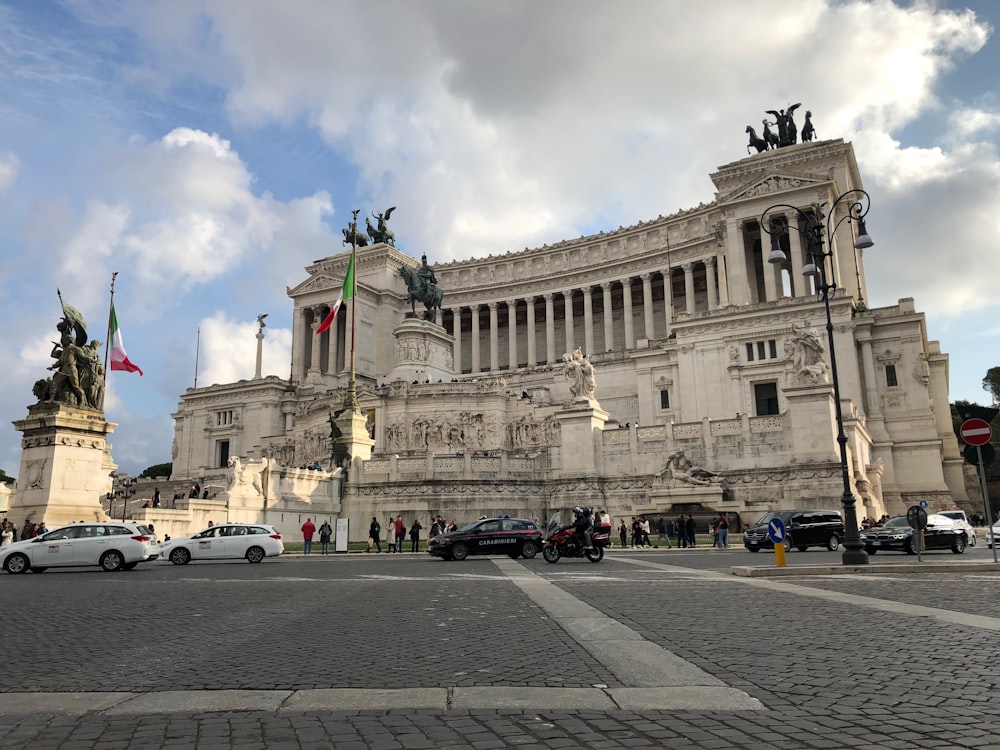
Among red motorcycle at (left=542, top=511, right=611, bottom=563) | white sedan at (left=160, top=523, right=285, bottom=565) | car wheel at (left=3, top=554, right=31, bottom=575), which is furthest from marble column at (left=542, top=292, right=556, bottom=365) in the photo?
car wheel at (left=3, top=554, right=31, bottom=575)

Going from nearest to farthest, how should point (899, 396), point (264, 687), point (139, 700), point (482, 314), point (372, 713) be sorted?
point (372, 713), point (139, 700), point (264, 687), point (899, 396), point (482, 314)

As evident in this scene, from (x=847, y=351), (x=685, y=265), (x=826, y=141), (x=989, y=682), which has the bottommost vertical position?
(x=989, y=682)

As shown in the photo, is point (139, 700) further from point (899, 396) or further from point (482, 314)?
point (482, 314)

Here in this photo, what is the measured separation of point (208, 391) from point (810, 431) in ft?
212

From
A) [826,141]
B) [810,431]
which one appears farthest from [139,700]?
[826,141]

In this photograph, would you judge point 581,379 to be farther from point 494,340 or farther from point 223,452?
point 494,340

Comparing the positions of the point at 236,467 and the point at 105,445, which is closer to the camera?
the point at 105,445

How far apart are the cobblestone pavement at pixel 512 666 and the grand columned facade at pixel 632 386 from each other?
20.1 metres

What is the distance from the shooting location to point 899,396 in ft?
180

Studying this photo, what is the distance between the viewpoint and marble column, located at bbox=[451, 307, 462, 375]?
97.1m

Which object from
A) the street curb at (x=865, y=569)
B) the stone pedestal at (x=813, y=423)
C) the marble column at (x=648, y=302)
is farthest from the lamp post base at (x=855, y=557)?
the marble column at (x=648, y=302)

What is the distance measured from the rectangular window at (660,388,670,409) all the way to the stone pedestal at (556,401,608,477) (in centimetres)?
2238

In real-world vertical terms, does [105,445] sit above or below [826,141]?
below

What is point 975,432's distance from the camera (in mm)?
15719
